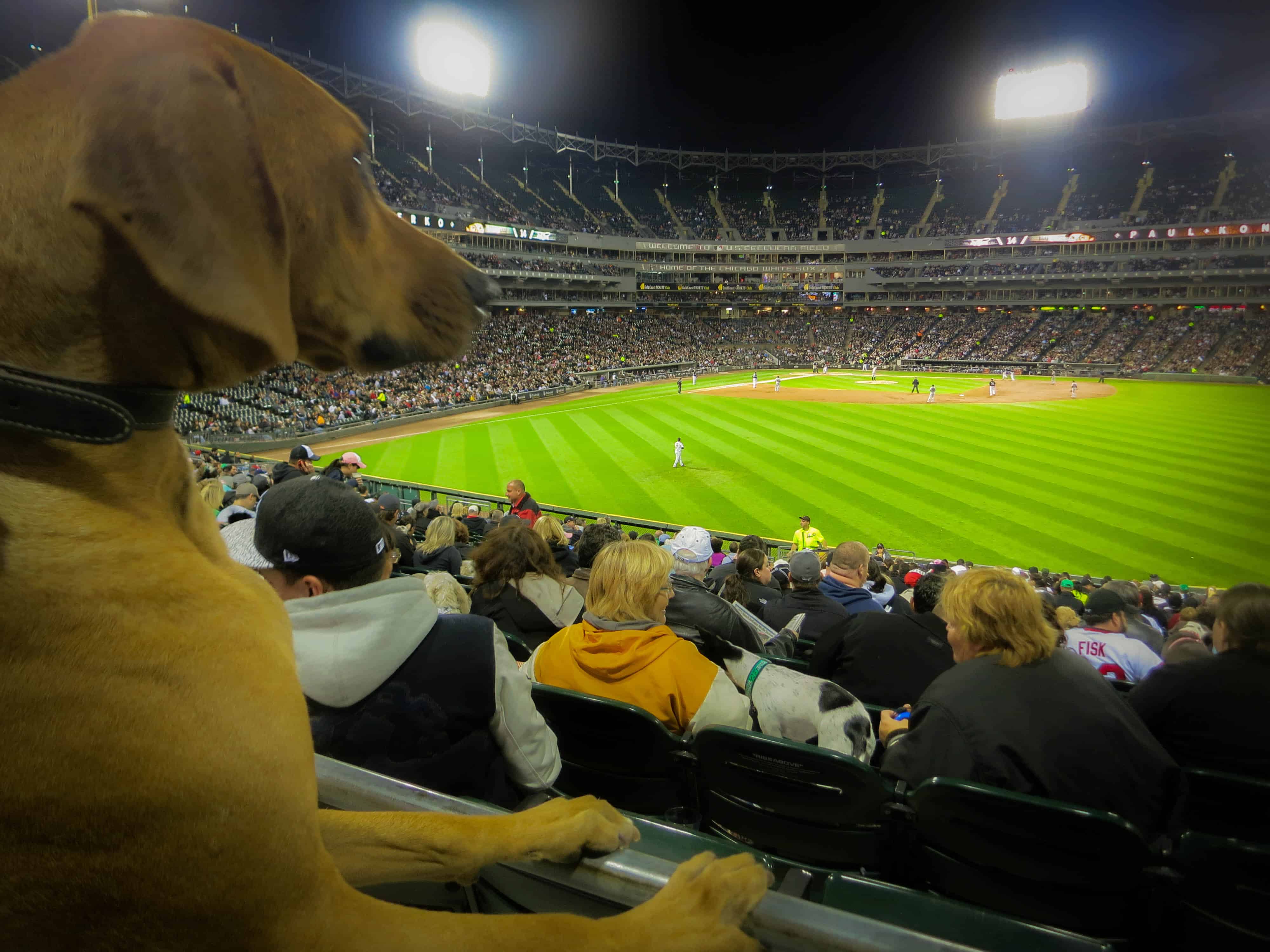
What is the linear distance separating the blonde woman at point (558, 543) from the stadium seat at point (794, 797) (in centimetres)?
424

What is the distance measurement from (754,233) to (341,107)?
85518 mm

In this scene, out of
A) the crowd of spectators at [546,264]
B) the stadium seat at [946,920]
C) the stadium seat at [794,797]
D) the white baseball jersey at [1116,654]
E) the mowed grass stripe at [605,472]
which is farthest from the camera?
the crowd of spectators at [546,264]


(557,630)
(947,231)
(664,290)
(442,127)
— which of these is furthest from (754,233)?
(557,630)

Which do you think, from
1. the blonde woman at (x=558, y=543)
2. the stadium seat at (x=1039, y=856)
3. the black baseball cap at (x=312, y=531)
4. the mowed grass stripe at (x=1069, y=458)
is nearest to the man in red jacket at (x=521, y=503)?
the blonde woman at (x=558, y=543)

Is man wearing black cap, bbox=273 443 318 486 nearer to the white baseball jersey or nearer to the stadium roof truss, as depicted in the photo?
the white baseball jersey

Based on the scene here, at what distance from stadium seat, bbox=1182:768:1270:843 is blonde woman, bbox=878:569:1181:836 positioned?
0.40 m

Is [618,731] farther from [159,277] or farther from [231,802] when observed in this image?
[159,277]

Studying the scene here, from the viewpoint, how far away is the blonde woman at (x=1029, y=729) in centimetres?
288

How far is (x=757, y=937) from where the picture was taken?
129cm

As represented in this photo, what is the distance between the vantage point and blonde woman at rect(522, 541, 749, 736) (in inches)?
133

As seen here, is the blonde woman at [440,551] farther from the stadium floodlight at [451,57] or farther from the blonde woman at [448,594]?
the stadium floodlight at [451,57]

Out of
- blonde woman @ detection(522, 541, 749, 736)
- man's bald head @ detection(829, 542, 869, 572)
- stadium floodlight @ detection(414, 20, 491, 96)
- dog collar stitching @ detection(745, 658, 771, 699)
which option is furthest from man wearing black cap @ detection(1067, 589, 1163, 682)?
stadium floodlight @ detection(414, 20, 491, 96)

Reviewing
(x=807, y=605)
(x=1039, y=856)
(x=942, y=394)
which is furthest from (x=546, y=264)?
(x=1039, y=856)

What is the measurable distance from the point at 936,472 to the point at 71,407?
22.8 m
